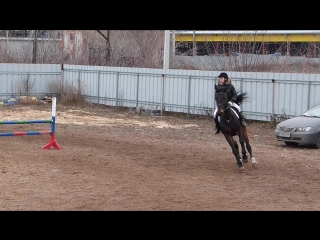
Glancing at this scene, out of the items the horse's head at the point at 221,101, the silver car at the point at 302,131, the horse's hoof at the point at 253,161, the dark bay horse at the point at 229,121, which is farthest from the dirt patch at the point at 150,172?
the horse's head at the point at 221,101

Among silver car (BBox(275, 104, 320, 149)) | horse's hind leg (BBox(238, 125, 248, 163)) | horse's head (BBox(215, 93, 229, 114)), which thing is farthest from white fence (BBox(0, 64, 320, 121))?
horse's head (BBox(215, 93, 229, 114))

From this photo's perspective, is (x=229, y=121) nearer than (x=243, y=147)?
Yes

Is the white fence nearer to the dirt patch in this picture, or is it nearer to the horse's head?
the dirt patch

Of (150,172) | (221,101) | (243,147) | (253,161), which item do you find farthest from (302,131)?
(150,172)

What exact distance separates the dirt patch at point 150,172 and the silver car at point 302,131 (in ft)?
0.95

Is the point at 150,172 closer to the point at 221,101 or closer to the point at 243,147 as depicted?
the point at 221,101

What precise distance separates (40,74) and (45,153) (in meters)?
17.6

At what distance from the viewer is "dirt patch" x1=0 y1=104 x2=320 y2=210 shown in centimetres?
1136

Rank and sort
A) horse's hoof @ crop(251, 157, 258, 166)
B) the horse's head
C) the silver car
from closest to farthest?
the horse's head, horse's hoof @ crop(251, 157, 258, 166), the silver car

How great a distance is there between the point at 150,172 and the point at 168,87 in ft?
47.8

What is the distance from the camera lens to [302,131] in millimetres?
19062

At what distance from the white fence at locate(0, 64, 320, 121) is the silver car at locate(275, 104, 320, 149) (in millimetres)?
3629

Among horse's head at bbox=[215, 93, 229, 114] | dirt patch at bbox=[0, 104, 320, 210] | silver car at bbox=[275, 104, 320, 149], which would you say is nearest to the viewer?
dirt patch at bbox=[0, 104, 320, 210]
